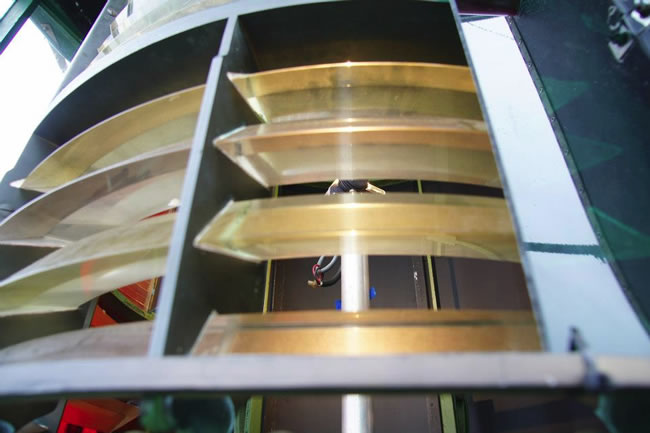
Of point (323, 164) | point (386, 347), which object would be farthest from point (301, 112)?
point (386, 347)

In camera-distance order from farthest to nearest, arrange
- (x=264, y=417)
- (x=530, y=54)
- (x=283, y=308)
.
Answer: (x=283, y=308)
(x=264, y=417)
(x=530, y=54)

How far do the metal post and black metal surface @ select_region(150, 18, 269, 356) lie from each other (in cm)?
28

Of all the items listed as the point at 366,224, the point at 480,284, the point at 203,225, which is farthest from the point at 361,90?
the point at 480,284

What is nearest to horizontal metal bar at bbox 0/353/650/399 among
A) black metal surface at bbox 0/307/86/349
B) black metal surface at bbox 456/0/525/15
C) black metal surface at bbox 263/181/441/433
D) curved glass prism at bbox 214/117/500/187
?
curved glass prism at bbox 214/117/500/187

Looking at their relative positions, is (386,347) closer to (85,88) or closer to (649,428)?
(649,428)

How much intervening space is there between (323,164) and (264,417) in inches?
65.2

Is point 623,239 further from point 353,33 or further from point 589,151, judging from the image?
point 353,33

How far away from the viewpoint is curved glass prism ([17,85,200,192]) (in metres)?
1.01

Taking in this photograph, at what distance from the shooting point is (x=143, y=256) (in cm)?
81

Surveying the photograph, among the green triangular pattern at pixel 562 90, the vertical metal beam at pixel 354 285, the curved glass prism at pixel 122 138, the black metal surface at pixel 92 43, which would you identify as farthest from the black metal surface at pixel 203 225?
the black metal surface at pixel 92 43

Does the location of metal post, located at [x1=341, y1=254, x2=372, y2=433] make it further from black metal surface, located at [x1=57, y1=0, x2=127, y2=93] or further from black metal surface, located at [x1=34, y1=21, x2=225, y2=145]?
black metal surface, located at [x1=57, y1=0, x2=127, y2=93]

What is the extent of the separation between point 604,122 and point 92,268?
132 centimetres

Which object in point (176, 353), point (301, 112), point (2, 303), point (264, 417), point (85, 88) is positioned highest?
point (85, 88)

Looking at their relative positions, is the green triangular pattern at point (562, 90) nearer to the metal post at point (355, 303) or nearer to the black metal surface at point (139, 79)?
the metal post at point (355, 303)
